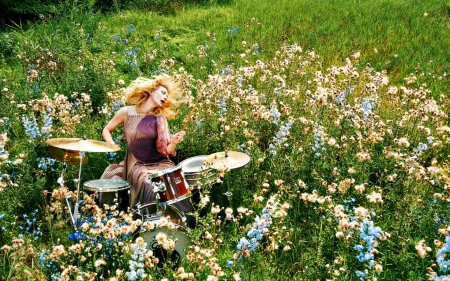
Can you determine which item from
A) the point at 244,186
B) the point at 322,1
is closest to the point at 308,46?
the point at 322,1

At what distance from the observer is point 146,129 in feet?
14.7

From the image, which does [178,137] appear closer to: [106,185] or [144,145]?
[144,145]

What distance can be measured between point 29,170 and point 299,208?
287 cm

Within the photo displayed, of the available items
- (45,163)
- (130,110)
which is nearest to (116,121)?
(130,110)

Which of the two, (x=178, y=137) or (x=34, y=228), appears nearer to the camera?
(x=34, y=228)

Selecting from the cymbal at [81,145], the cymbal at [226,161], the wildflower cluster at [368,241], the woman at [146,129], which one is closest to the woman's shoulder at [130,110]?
the woman at [146,129]

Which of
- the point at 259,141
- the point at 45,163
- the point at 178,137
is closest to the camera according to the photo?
the point at 178,137

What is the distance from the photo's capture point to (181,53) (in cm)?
887

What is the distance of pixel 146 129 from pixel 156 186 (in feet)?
3.91

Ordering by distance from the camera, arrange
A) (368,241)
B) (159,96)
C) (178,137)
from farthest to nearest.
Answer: (159,96) < (178,137) < (368,241)

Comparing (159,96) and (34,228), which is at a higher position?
(159,96)

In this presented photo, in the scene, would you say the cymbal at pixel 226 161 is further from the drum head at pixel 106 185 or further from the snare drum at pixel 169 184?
the drum head at pixel 106 185

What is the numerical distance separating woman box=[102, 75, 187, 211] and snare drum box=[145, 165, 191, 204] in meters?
0.81

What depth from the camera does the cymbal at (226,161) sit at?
3773 millimetres
